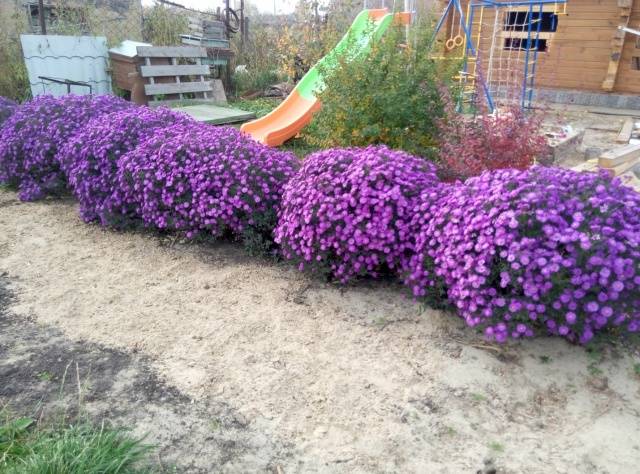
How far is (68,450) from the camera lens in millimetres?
1835

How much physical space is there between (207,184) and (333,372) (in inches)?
67.1

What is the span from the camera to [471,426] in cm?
216

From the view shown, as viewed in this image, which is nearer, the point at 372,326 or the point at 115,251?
the point at 372,326

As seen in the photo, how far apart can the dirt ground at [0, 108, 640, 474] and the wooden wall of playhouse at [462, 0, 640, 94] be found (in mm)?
7722

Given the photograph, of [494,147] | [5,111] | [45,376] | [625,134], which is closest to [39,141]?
[5,111]

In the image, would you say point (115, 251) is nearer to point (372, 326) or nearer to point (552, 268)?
point (372, 326)

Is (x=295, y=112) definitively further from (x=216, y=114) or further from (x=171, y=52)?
(x=171, y=52)

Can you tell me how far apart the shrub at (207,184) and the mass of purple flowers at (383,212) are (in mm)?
10

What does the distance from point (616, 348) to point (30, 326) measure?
306 cm

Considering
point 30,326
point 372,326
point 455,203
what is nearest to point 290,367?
point 372,326

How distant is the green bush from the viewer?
14.1ft

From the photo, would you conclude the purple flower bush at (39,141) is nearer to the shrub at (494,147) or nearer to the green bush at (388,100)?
the green bush at (388,100)

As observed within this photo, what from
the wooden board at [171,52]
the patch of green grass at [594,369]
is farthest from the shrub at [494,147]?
the wooden board at [171,52]

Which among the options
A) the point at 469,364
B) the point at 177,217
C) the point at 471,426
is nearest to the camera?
the point at 471,426
